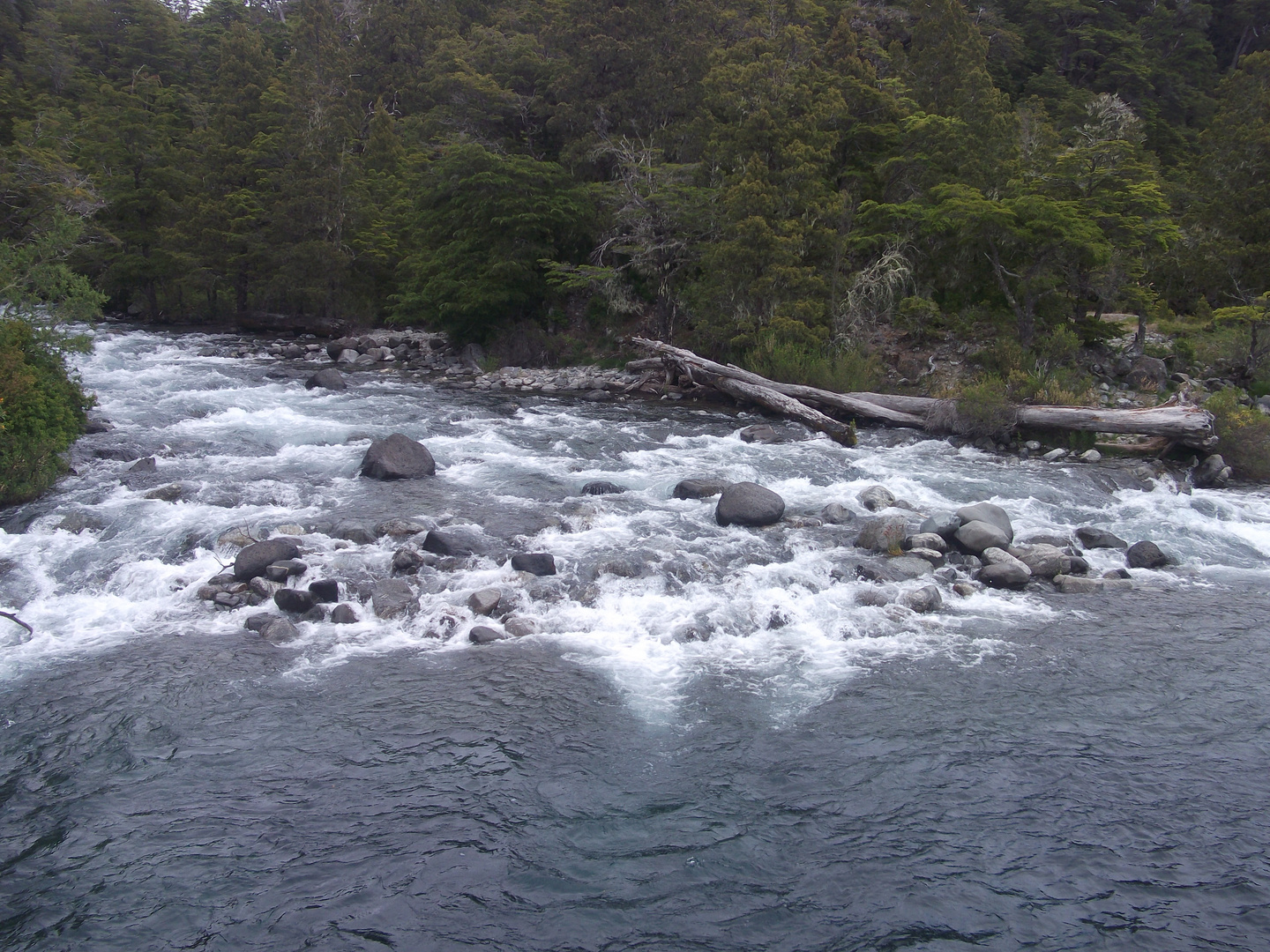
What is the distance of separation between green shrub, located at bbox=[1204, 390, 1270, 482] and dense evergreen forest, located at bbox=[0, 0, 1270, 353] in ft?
13.3

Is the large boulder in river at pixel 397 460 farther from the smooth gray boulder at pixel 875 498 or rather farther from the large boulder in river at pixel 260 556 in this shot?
the smooth gray boulder at pixel 875 498

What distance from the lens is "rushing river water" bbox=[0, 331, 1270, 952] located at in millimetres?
6227

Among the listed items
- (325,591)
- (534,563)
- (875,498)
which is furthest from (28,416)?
(875,498)

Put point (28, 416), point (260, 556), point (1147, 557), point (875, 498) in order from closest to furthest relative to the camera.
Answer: point (260, 556) < point (1147, 557) < point (28, 416) < point (875, 498)

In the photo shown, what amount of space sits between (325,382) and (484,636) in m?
17.5

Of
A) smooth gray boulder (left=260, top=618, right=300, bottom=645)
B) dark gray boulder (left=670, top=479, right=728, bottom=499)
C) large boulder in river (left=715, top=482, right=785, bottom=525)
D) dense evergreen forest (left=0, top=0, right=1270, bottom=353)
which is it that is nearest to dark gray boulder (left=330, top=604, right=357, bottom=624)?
smooth gray boulder (left=260, top=618, right=300, bottom=645)

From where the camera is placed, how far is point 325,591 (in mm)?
10891

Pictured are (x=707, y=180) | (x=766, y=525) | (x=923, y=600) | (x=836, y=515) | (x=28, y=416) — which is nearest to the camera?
(x=923, y=600)

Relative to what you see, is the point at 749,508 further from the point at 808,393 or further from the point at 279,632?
the point at 808,393

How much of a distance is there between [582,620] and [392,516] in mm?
4734

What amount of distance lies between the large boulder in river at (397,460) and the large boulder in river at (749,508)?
597 centimetres

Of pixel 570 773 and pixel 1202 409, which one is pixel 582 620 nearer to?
pixel 570 773

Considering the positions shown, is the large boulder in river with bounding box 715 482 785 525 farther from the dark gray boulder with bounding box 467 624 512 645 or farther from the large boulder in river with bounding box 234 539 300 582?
the large boulder in river with bounding box 234 539 300 582

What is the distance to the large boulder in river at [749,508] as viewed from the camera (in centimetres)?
1370
